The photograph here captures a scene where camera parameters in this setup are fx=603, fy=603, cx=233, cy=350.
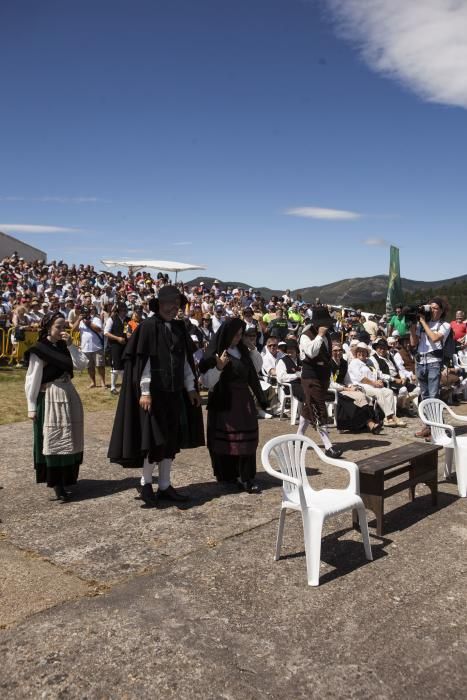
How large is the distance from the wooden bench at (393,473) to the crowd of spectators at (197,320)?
172 centimetres

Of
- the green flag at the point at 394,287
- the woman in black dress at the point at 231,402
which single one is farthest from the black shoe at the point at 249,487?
the green flag at the point at 394,287

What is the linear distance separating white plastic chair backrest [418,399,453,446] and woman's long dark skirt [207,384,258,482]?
1754mm

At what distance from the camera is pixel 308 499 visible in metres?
4.34

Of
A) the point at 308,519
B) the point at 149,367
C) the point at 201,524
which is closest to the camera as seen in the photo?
the point at 308,519

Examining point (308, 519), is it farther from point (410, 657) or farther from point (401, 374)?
point (401, 374)

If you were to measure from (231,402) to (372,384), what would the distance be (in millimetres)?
4319

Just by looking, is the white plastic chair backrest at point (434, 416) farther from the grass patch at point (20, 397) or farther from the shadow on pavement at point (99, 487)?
the grass patch at point (20, 397)

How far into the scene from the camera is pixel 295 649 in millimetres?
3191

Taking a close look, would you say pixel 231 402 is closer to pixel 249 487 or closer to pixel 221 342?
pixel 221 342

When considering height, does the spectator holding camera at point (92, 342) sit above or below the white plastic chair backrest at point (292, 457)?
above

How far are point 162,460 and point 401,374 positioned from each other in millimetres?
6918

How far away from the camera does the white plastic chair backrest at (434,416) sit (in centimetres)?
619

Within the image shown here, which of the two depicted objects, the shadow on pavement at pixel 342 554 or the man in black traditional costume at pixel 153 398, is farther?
the man in black traditional costume at pixel 153 398

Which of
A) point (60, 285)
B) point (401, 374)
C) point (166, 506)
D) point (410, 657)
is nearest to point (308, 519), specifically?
point (410, 657)
